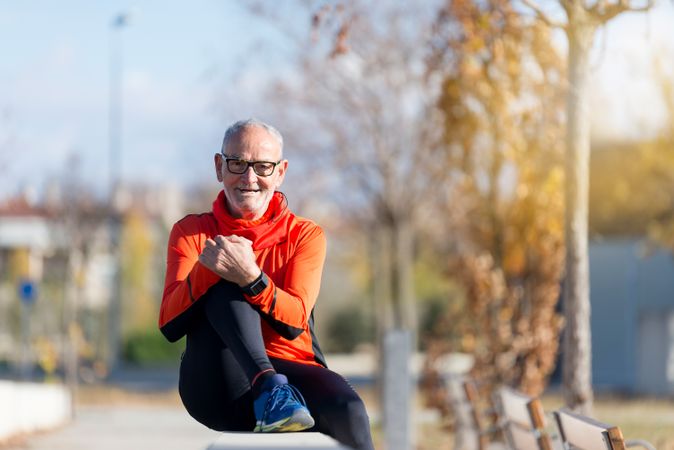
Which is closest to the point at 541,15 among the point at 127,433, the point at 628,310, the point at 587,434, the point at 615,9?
the point at 615,9

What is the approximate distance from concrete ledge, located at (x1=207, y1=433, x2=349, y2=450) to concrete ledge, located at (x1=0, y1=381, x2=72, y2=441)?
14603mm

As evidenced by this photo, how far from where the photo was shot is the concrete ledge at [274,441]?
3.62 metres

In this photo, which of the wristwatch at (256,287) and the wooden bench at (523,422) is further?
the wooden bench at (523,422)

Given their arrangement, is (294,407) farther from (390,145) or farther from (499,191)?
(390,145)

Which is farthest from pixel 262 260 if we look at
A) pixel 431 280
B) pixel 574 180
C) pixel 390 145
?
pixel 431 280

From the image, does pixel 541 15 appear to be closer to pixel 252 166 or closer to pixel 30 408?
pixel 252 166

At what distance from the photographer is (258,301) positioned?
4.16 meters

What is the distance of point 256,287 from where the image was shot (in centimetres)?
414

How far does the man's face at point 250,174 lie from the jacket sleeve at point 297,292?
192 mm

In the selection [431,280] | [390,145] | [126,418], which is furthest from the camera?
[431,280]

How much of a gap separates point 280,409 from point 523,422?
11.3 ft

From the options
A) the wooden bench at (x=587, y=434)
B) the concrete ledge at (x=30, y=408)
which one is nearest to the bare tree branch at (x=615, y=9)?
the wooden bench at (x=587, y=434)

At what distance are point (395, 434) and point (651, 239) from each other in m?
15.9

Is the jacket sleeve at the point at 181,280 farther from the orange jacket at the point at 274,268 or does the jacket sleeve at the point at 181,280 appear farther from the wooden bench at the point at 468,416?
the wooden bench at the point at 468,416
